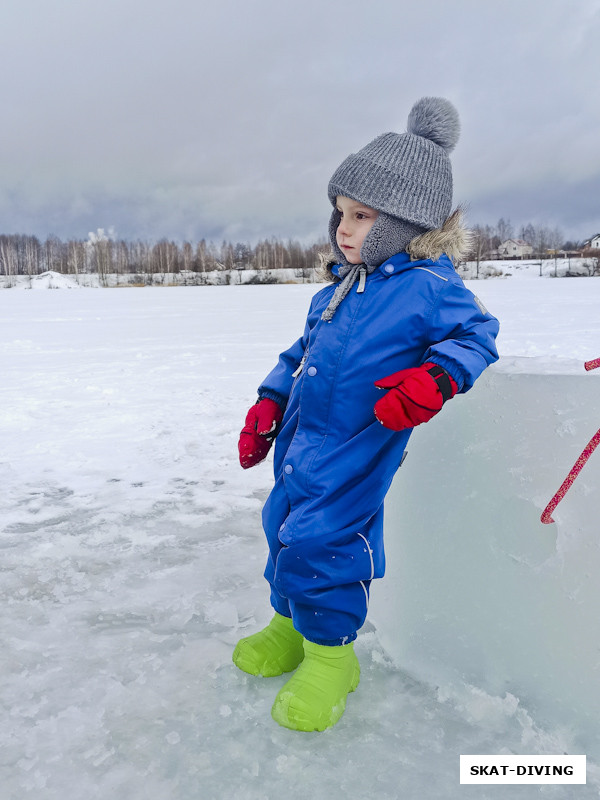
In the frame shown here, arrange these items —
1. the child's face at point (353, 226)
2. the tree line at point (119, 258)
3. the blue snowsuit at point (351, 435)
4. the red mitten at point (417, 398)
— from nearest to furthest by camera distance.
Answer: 1. the red mitten at point (417, 398)
2. the blue snowsuit at point (351, 435)
3. the child's face at point (353, 226)
4. the tree line at point (119, 258)

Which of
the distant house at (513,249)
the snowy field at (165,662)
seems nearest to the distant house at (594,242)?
the distant house at (513,249)

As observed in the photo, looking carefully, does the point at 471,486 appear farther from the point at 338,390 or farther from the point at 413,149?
the point at 413,149

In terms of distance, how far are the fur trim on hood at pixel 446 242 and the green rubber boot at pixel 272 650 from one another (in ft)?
3.41

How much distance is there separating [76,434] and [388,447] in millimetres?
3173

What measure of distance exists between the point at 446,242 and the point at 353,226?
235 mm

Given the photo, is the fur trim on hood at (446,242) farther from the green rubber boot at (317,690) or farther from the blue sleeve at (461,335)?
the green rubber boot at (317,690)

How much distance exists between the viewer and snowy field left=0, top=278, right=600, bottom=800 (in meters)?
1.36

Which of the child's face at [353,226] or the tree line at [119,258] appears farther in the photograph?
the tree line at [119,258]

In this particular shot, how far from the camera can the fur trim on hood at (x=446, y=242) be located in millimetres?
1552

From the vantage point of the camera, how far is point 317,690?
1.52 m

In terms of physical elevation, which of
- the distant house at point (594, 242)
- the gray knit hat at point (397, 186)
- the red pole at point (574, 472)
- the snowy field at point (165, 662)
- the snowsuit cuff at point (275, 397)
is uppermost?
the distant house at point (594, 242)

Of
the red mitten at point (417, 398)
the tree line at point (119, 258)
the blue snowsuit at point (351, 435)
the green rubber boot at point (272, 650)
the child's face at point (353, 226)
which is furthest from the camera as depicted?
the tree line at point (119, 258)

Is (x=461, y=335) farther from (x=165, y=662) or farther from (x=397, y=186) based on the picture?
(x=165, y=662)

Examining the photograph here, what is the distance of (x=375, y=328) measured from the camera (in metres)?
1.48
